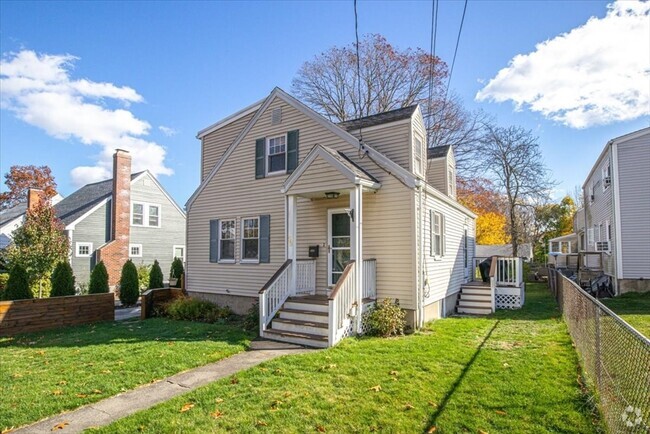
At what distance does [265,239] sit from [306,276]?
82.5 inches

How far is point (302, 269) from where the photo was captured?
1034 centimetres

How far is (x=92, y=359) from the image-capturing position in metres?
7.16

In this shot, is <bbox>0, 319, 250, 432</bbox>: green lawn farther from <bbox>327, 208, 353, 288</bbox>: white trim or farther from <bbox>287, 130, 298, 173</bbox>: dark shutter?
<bbox>287, 130, 298, 173</bbox>: dark shutter

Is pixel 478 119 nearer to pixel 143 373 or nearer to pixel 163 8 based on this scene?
pixel 163 8

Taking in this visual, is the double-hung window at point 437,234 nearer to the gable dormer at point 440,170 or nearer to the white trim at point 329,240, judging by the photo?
the gable dormer at point 440,170

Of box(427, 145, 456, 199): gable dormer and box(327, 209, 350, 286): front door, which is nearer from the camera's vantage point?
box(327, 209, 350, 286): front door

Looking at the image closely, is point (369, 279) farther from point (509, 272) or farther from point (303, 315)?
point (509, 272)

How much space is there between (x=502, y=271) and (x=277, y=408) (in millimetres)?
11860

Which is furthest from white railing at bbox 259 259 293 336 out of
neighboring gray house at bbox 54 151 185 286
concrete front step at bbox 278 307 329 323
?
neighboring gray house at bbox 54 151 185 286

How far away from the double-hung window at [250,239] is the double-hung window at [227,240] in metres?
0.51

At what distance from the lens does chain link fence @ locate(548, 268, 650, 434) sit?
10.3ft

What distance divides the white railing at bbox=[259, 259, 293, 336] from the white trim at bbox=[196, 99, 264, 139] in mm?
6478

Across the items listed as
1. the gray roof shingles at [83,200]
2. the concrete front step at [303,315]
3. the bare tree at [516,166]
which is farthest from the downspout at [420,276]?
the bare tree at [516,166]

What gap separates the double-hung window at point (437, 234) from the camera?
433 inches
